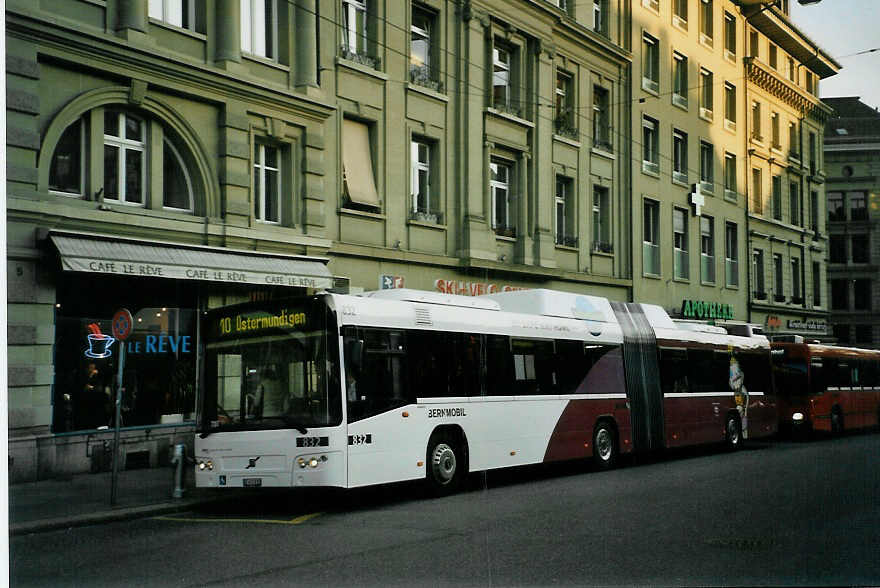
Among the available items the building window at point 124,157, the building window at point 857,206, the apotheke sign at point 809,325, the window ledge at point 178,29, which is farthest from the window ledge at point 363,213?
the apotheke sign at point 809,325

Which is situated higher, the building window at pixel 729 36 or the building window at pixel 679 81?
the building window at pixel 729 36

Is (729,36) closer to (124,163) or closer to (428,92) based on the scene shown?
(428,92)

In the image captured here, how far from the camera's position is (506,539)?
1009 cm

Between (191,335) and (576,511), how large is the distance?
9247 millimetres

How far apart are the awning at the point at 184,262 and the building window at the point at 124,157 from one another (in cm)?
96

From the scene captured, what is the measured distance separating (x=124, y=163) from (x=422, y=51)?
364 inches

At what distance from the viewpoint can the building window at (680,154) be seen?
110 ft

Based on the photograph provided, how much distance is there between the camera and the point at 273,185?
20484mm

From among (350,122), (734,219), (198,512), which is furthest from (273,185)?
(734,219)

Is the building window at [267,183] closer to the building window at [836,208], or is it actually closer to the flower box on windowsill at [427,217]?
the flower box on windowsill at [427,217]

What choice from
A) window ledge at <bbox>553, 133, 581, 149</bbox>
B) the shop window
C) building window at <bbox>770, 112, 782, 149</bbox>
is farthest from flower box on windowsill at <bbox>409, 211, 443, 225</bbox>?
building window at <bbox>770, 112, 782, 149</bbox>

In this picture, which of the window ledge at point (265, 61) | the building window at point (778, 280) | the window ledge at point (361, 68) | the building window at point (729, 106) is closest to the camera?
the window ledge at point (265, 61)

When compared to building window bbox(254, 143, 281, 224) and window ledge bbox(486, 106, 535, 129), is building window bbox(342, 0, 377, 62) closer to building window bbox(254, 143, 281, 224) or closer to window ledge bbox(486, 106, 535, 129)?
building window bbox(254, 143, 281, 224)

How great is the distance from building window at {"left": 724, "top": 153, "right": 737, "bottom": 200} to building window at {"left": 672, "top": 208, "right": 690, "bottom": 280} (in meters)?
2.73
